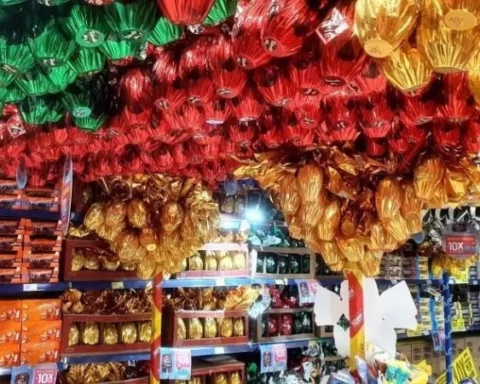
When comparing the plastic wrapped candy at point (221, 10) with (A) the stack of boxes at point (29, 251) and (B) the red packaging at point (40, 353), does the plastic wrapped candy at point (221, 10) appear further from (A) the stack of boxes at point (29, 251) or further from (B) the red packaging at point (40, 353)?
(B) the red packaging at point (40, 353)

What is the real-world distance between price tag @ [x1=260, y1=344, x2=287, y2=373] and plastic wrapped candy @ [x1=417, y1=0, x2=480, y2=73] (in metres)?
3.20

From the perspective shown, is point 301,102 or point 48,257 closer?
point 301,102

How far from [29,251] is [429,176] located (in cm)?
223

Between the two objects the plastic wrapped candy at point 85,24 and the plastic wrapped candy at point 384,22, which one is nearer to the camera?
the plastic wrapped candy at point 384,22

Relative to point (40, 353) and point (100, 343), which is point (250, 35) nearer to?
point (40, 353)

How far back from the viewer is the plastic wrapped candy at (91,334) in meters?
3.26

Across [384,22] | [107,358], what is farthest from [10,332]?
[384,22]

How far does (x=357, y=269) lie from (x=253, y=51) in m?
1.38

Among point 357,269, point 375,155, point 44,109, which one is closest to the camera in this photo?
point 44,109

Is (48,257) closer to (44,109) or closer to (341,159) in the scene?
(44,109)

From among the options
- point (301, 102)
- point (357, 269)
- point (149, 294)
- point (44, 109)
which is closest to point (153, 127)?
point (44, 109)

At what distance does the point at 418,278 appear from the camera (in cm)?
488

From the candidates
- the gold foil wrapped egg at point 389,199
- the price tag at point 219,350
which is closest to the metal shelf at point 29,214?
the price tag at point 219,350

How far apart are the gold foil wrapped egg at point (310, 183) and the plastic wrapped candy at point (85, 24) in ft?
3.69
